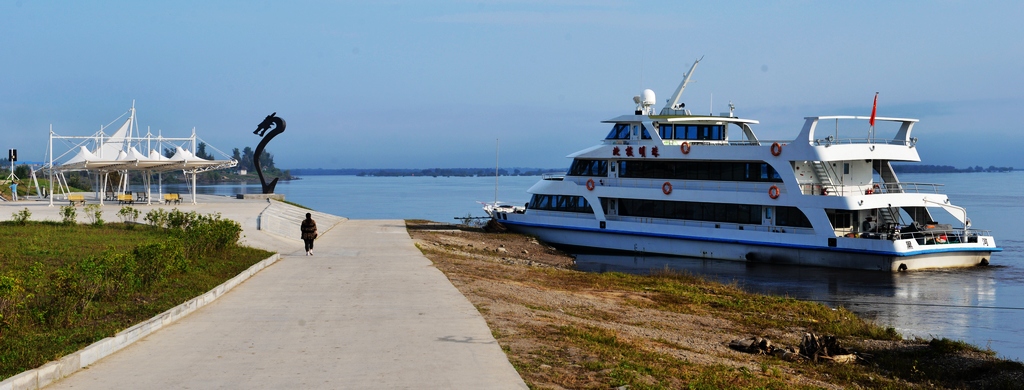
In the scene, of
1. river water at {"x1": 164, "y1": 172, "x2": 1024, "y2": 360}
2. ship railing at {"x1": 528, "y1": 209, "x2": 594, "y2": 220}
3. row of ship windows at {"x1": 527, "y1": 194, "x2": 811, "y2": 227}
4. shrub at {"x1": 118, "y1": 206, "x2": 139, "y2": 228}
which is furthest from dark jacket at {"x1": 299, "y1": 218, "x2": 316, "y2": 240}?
row of ship windows at {"x1": 527, "y1": 194, "x2": 811, "y2": 227}

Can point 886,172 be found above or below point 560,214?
above

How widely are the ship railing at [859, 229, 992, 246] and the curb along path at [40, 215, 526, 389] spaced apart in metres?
17.1

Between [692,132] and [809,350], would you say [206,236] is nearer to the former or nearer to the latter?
[809,350]

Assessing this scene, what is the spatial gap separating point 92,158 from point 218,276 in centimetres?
3163

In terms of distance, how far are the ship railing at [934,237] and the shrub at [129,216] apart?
2309 centimetres

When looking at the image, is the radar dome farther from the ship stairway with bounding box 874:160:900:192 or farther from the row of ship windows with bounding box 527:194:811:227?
the ship stairway with bounding box 874:160:900:192

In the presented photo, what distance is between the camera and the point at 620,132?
33969mm

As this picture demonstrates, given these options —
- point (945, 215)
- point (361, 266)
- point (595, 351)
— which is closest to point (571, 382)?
point (595, 351)

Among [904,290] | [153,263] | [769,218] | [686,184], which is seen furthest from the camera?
[686,184]

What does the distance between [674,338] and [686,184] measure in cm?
1952

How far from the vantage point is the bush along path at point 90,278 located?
9771 millimetres

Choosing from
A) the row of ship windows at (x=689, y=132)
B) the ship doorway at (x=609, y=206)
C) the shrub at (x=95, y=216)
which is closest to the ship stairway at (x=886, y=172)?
A: the row of ship windows at (x=689, y=132)

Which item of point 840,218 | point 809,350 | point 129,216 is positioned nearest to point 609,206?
point 840,218

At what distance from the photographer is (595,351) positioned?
1029 centimetres
